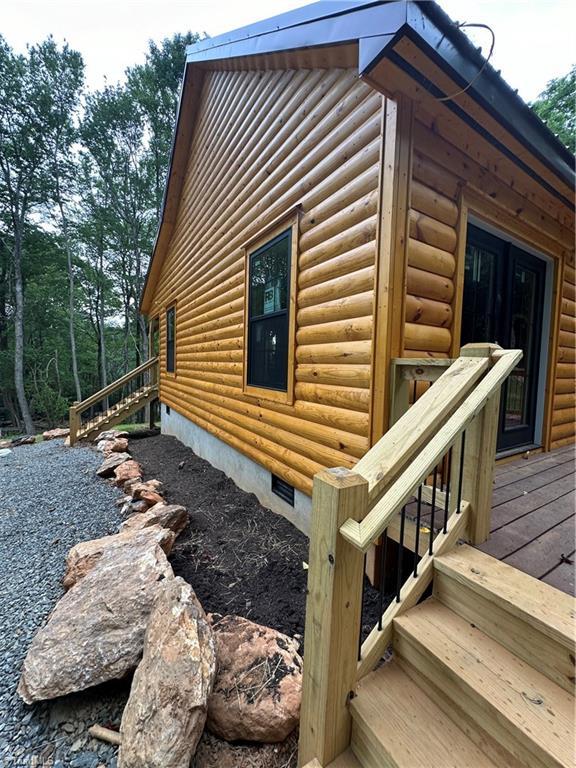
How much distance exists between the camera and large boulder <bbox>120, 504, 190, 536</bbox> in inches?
115

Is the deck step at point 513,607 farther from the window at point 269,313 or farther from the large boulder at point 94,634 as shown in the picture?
the window at point 269,313

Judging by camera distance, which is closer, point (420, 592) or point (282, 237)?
point (420, 592)

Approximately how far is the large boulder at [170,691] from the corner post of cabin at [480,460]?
1415mm

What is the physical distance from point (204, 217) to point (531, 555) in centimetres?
635

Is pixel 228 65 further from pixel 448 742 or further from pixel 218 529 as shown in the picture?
pixel 448 742

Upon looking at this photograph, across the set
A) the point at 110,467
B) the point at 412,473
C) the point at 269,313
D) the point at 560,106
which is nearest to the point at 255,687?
the point at 412,473

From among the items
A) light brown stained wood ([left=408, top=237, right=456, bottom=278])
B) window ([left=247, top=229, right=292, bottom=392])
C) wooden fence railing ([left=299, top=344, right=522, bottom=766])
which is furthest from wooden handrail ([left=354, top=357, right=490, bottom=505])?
window ([left=247, top=229, right=292, bottom=392])

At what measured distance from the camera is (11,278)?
15.7 metres

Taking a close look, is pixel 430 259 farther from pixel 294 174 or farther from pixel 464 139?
pixel 294 174

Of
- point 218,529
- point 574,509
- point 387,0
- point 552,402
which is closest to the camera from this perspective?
point 387,0

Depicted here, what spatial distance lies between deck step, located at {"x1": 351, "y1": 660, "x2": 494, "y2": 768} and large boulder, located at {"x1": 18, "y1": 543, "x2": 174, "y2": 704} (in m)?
1.15

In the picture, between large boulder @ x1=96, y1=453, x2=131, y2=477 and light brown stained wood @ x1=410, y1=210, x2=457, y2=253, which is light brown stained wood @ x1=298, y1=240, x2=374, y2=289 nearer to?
light brown stained wood @ x1=410, y1=210, x2=457, y2=253

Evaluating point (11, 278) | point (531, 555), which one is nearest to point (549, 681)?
point (531, 555)

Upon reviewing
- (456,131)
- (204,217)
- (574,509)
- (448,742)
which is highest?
(204,217)
